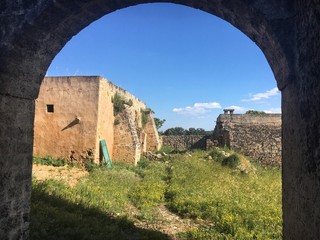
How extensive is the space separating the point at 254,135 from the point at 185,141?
6904mm

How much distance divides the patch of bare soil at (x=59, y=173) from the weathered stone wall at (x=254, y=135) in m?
9.37

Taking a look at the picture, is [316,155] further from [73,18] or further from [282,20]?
[73,18]

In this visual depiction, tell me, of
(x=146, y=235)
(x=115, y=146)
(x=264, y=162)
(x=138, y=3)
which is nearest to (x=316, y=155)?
(x=138, y=3)

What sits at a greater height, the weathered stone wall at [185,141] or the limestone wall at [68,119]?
the limestone wall at [68,119]

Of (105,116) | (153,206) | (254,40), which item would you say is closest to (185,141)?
(105,116)

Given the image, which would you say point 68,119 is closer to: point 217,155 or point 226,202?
point 217,155

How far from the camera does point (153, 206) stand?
759 cm

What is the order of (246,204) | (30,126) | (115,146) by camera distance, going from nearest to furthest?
(30,126) → (246,204) → (115,146)

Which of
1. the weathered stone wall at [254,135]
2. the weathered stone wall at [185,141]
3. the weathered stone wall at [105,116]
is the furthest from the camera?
the weathered stone wall at [185,141]

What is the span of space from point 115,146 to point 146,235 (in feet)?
30.8

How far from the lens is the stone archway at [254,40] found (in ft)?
7.34

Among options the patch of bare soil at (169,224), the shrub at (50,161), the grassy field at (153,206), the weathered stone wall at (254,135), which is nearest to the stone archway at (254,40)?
the grassy field at (153,206)

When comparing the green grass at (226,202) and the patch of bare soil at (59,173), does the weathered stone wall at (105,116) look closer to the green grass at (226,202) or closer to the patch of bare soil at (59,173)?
the patch of bare soil at (59,173)

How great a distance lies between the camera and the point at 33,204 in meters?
5.64
